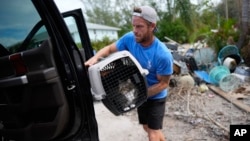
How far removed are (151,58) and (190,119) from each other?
2452 millimetres

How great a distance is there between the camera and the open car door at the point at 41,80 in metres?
1.79

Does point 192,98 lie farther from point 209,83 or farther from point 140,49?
point 140,49

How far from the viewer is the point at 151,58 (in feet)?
8.86

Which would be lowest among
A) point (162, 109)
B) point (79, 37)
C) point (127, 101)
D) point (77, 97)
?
point (162, 109)

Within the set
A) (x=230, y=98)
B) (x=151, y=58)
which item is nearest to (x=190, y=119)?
(x=230, y=98)

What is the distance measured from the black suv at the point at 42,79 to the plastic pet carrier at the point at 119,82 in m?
0.01

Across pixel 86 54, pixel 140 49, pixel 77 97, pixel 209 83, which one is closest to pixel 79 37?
pixel 86 54

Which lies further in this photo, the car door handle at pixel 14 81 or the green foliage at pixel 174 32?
the green foliage at pixel 174 32

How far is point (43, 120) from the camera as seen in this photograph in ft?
6.21

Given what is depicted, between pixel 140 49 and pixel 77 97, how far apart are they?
1.07 meters

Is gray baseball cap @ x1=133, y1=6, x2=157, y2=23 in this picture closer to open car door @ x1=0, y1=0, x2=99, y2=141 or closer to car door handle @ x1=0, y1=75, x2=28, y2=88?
open car door @ x1=0, y1=0, x2=99, y2=141

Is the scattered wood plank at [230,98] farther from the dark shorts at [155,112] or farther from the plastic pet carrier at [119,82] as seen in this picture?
the plastic pet carrier at [119,82]

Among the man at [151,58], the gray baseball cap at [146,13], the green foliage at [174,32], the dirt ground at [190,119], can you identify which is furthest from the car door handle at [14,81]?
the green foliage at [174,32]

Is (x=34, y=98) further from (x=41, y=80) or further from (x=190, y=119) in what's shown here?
(x=190, y=119)
